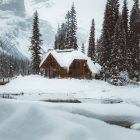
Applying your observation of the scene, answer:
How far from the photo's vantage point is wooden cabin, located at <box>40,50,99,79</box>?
109 ft

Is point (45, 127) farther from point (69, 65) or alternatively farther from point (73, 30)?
point (73, 30)

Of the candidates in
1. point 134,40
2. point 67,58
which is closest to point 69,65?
point 67,58

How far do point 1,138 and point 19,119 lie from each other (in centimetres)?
47

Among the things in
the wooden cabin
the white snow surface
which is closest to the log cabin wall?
the wooden cabin

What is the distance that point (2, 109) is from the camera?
3215mm

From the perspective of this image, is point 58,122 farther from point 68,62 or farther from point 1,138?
point 68,62

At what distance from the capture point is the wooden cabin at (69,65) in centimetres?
3316

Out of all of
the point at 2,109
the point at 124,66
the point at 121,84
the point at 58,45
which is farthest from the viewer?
the point at 58,45

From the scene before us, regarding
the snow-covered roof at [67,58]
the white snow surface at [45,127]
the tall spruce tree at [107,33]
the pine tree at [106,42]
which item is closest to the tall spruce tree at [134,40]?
the tall spruce tree at [107,33]

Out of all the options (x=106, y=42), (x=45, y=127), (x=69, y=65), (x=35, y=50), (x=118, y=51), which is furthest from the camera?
(x=35, y=50)

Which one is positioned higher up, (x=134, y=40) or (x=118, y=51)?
(x=134, y=40)

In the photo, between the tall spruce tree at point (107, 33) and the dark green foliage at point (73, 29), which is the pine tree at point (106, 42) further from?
the dark green foliage at point (73, 29)

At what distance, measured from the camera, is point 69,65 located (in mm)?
32094

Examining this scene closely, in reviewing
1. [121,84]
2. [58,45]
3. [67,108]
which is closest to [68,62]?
[121,84]
